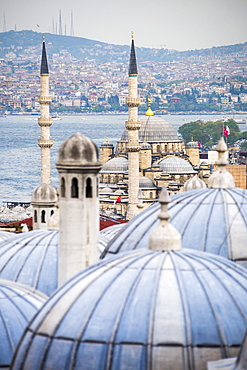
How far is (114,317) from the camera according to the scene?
579 inches

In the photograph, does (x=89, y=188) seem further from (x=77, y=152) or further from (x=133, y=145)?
(x=133, y=145)

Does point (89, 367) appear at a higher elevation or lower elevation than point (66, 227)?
lower

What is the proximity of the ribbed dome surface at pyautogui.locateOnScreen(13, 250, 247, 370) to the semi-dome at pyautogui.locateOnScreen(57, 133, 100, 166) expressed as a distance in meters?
2.19

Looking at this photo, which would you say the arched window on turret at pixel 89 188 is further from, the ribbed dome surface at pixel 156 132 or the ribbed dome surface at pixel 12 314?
the ribbed dome surface at pixel 156 132

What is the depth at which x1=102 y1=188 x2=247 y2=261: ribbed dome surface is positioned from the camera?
19.8m

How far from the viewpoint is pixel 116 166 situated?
266 feet

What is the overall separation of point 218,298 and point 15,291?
457 cm

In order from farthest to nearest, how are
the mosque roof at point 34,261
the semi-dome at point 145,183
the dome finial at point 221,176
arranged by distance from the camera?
the semi-dome at point 145,183, the mosque roof at point 34,261, the dome finial at point 221,176

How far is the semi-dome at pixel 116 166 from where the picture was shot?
80.8 meters

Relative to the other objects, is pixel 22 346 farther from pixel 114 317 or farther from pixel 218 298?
pixel 218 298

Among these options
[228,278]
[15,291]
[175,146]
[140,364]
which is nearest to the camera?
[140,364]

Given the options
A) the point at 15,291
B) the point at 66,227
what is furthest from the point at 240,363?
the point at 15,291

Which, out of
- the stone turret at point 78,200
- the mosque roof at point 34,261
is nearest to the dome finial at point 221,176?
the mosque roof at point 34,261

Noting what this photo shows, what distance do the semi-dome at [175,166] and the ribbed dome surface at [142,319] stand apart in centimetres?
6518
